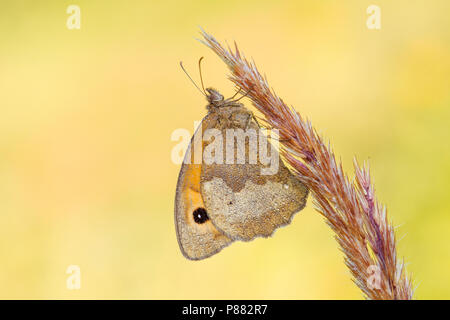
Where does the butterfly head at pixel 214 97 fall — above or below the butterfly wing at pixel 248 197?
above

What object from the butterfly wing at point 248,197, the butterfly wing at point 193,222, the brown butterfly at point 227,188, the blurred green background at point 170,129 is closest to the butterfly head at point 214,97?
the brown butterfly at point 227,188

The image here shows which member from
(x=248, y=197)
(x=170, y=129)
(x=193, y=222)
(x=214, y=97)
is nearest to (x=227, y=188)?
(x=248, y=197)

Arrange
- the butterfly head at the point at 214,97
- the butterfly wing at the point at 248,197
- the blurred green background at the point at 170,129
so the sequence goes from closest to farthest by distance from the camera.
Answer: the butterfly wing at the point at 248,197 < the butterfly head at the point at 214,97 < the blurred green background at the point at 170,129

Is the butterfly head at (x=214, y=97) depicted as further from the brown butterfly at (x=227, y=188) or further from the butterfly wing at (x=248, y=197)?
the butterfly wing at (x=248, y=197)

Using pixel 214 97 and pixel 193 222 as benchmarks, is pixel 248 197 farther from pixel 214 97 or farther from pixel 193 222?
pixel 214 97

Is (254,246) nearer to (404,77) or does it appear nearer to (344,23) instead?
(404,77)

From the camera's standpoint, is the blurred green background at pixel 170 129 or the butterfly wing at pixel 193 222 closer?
the butterfly wing at pixel 193 222

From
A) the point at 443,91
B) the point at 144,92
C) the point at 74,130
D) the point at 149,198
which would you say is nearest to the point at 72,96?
the point at 74,130
